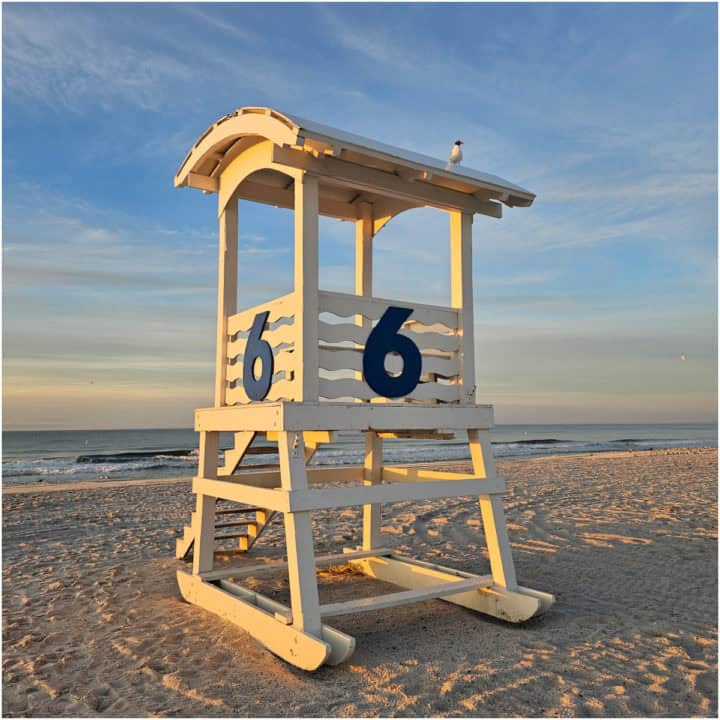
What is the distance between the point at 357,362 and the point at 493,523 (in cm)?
197

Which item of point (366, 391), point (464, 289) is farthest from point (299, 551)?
point (464, 289)

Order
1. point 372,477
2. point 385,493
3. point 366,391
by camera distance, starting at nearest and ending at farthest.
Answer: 1. point 385,493
2. point 366,391
3. point 372,477

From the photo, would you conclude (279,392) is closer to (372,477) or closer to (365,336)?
(365,336)

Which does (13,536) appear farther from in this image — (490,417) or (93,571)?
(490,417)

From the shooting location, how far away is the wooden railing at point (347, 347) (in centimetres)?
561

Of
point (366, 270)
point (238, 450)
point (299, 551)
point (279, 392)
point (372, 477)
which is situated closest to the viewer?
point (299, 551)

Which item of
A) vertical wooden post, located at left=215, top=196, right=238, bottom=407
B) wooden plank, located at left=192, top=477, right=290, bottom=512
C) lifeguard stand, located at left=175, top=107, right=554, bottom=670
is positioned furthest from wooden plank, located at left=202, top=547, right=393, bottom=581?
vertical wooden post, located at left=215, top=196, right=238, bottom=407

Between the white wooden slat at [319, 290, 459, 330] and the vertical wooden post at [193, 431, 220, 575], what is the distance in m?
2.00

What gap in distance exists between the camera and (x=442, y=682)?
454 centimetres

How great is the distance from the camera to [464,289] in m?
6.52

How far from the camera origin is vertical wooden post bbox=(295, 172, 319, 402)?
5410 millimetres

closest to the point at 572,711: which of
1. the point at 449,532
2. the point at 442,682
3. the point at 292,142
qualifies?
the point at 442,682

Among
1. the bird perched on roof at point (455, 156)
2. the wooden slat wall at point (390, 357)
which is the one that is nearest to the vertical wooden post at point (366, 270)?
the wooden slat wall at point (390, 357)

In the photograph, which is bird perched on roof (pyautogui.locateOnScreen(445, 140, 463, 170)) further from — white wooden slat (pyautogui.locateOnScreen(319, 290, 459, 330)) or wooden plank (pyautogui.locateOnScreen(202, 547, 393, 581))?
wooden plank (pyautogui.locateOnScreen(202, 547, 393, 581))
